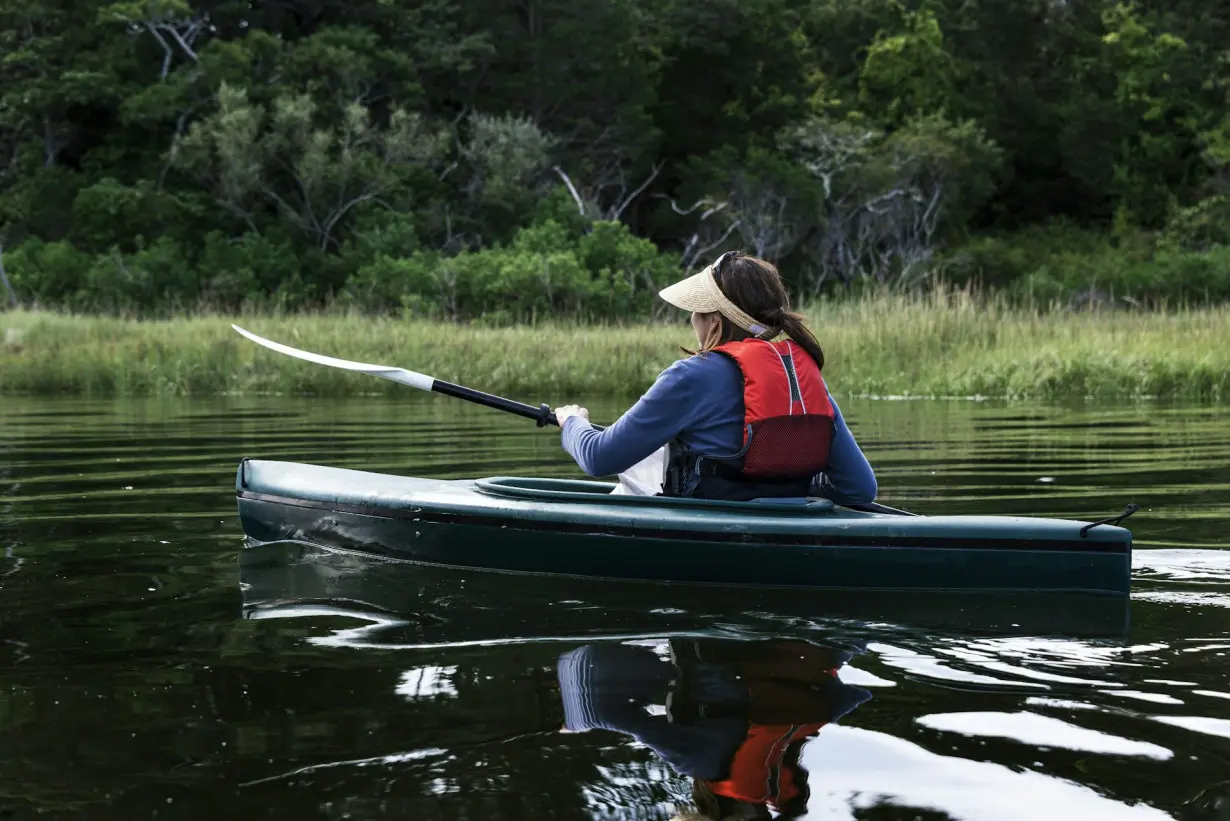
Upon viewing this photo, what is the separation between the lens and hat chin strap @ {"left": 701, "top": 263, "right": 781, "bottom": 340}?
3.98 meters

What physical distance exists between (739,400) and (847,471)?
0.48 meters

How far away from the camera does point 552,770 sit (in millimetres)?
2490

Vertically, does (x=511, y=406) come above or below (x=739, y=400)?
below

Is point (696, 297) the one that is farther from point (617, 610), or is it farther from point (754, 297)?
point (617, 610)

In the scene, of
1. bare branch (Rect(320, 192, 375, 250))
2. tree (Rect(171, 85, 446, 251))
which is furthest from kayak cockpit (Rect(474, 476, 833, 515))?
bare branch (Rect(320, 192, 375, 250))

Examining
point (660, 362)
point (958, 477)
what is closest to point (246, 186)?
point (660, 362)

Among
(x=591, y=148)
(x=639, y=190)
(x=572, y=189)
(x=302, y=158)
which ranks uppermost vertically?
(x=591, y=148)

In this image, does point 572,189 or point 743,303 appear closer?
point 743,303

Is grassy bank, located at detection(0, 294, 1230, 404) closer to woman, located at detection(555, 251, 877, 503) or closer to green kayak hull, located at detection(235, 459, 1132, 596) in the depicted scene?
green kayak hull, located at detection(235, 459, 1132, 596)

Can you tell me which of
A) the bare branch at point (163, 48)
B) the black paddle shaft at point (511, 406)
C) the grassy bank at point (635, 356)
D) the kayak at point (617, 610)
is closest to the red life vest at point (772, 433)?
the kayak at point (617, 610)

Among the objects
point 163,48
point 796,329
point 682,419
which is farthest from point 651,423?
point 163,48

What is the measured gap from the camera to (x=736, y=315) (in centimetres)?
400

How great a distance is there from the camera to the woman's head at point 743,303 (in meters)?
4.00

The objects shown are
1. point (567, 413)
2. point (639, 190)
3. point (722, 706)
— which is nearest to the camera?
point (722, 706)
